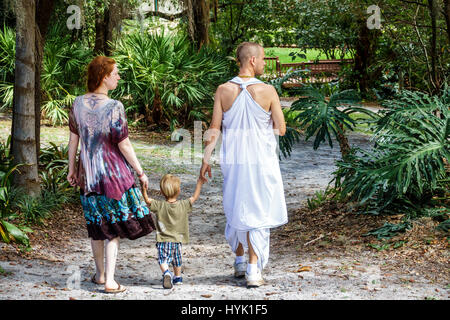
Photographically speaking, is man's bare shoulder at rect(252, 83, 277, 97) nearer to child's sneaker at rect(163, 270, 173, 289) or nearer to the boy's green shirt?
the boy's green shirt

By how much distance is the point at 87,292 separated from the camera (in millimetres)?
4273

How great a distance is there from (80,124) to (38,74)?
11.0 ft

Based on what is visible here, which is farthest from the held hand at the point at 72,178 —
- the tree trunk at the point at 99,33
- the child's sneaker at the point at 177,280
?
the tree trunk at the point at 99,33

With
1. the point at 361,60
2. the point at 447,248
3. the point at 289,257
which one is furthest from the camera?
the point at 361,60

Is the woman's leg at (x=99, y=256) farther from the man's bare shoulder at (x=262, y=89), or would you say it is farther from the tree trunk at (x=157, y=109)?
the tree trunk at (x=157, y=109)

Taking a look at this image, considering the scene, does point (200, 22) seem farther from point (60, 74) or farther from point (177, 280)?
point (177, 280)

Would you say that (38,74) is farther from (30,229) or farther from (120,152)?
(120,152)

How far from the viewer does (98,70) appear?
4207 mm

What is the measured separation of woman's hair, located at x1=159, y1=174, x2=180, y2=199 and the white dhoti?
43 cm

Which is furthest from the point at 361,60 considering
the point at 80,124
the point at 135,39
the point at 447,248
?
the point at 80,124

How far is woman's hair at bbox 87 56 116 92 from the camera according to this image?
4207 mm

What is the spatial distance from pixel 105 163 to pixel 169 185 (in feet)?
1.67

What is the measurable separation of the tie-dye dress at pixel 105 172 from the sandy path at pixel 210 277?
517mm

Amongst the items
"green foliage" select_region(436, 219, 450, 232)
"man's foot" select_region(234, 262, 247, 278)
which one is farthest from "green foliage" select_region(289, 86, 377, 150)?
"man's foot" select_region(234, 262, 247, 278)
